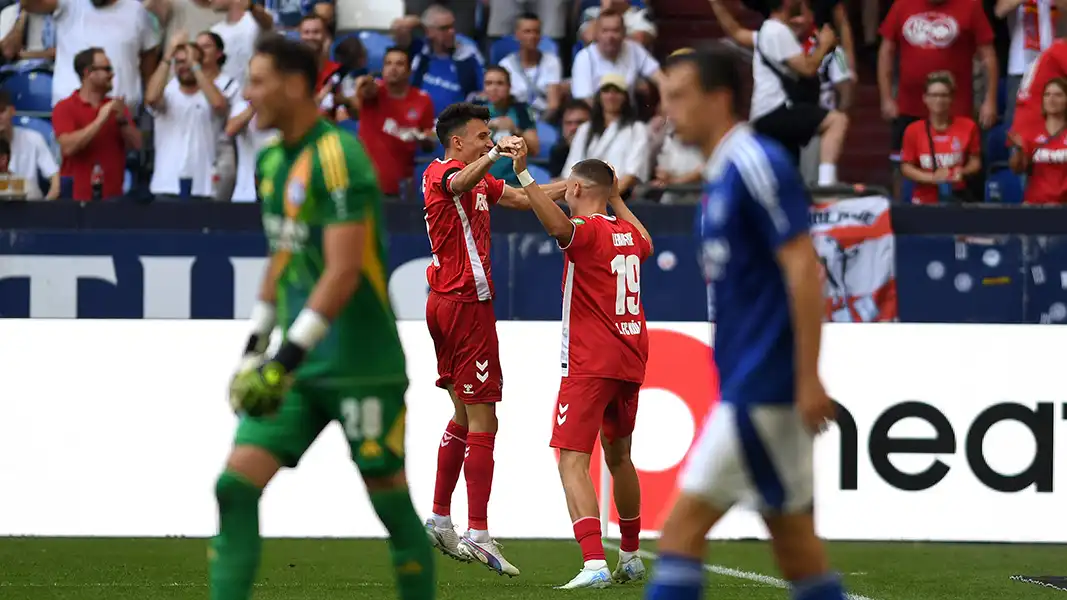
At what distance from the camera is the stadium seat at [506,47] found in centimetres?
1549

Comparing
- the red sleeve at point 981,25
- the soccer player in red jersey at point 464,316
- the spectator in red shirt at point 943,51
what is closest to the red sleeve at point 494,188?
the soccer player in red jersey at point 464,316

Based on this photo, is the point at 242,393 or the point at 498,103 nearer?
the point at 242,393

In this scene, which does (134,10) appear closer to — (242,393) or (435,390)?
(435,390)

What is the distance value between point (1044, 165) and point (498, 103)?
15.0 feet

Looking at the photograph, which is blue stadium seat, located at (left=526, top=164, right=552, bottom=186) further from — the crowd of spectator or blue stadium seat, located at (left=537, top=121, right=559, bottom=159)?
blue stadium seat, located at (left=537, top=121, right=559, bottom=159)

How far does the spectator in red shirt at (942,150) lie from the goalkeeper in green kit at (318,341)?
938cm

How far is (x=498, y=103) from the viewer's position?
14.1 metres

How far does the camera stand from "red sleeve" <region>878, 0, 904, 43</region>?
15312 millimetres

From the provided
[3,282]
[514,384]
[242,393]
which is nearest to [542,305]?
[514,384]

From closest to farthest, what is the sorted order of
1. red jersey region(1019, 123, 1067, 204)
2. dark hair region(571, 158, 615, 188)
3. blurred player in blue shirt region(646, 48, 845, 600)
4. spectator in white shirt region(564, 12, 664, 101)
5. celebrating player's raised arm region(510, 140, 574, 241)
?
blurred player in blue shirt region(646, 48, 845, 600)
celebrating player's raised arm region(510, 140, 574, 241)
dark hair region(571, 158, 615, 188)
red jersey region(1019, 123, 1067, 204)
spectator in white shirt region(564, 12, 664, 101)

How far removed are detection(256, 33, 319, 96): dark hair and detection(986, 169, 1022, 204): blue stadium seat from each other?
33.2ft

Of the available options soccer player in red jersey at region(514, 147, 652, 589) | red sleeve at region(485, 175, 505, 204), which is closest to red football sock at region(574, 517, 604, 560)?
soccer player in red jersey at region(514, 147, 652, 589)

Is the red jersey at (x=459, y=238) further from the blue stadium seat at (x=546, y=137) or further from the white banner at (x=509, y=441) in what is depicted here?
the blue stadium seat at (x=546, y=137)

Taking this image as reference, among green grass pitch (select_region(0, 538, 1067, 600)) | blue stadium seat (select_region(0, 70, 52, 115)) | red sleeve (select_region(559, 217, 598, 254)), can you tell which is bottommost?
green grass pitch (select_region(0, 538, 1067, 600))
